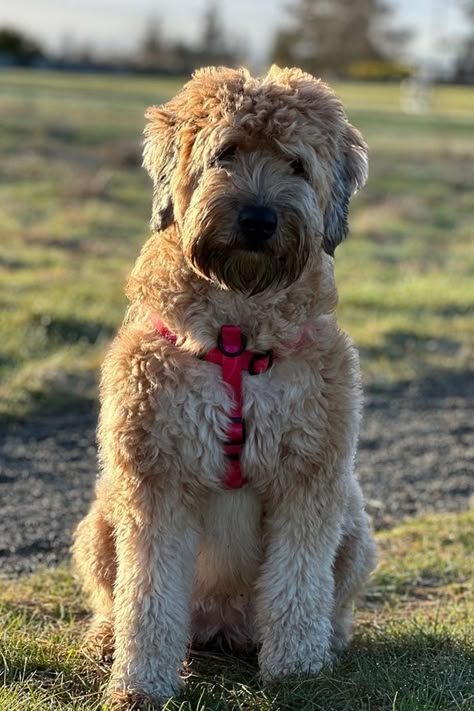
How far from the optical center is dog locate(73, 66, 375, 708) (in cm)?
377

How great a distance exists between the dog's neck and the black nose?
0.29 meters

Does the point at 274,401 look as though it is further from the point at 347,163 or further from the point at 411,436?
the point at 411,436

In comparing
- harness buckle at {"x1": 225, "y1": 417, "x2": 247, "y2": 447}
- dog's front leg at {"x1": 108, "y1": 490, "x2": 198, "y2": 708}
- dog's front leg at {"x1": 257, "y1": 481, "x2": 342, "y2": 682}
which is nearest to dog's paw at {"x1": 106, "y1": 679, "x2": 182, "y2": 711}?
dog's front leg at {"x1": 108, "y1": 490, "x2": 198, "y2": 708}

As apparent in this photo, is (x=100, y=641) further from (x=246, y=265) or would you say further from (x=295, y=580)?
(x=246, y=265)

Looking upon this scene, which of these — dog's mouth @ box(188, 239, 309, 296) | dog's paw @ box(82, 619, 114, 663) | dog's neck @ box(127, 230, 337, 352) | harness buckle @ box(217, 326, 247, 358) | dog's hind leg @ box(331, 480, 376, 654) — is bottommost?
dog's paw @ box(82, 619, 114, 663)

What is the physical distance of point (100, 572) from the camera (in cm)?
433

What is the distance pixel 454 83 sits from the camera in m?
69.0

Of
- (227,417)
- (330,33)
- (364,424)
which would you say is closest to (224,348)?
(227,417)

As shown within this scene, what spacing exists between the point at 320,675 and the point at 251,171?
1.96 m

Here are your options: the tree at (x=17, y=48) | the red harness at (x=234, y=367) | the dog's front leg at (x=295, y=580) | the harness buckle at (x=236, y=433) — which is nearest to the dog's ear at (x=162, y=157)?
the red harness at (x=234, y=367)

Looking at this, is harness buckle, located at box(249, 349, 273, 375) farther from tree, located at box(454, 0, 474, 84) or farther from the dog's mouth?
tree, located at box(454, 0, 474, 84)

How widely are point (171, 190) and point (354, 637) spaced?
2.18 meters

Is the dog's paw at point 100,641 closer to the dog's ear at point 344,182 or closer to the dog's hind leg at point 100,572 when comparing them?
A: the dog's hind leg at point 100,572

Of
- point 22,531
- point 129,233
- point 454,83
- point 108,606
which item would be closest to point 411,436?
point 22,531
